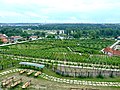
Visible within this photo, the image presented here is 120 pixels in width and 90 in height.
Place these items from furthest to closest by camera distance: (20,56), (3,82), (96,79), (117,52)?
(117,52) → (20,56) → (96,79) → (3,82)

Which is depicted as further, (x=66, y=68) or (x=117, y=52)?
(x=117, y=52)

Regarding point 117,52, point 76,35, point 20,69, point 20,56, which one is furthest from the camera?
point 76,35

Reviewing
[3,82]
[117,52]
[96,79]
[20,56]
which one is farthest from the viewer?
[117,52]

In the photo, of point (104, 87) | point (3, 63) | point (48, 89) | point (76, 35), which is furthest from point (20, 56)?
point (76, 35)

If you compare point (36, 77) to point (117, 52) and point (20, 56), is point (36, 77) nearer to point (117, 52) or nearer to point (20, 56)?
point (20, 56)

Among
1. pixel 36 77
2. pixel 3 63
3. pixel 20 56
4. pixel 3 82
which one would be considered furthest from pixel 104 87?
pixel 20 56

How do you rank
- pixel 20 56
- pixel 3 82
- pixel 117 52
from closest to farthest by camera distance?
pixel 3 82
pixel 20 56
pixel 117 52

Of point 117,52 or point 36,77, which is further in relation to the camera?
point 117,52

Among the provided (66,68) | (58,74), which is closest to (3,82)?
A: (58,74)

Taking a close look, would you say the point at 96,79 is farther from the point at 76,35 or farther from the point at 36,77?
the point at 76,35
